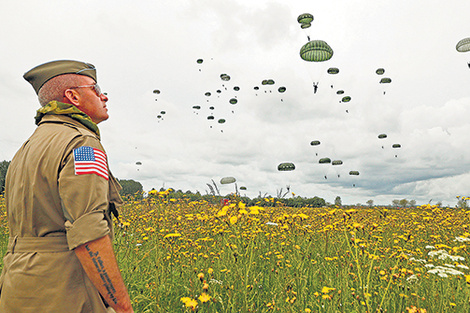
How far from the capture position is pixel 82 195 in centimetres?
131

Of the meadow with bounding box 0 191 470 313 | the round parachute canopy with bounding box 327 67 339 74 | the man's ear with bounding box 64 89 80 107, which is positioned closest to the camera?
the man's ear with bounding box 64 89 80 107

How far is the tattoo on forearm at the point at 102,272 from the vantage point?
130 cm

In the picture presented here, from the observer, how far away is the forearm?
130 centimetres

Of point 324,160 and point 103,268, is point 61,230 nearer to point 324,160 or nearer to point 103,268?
point 103,268

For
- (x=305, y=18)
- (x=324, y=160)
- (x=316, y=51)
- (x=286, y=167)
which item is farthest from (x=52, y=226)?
(x=324, y=160)

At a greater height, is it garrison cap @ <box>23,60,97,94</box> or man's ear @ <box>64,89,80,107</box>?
garrison cap @ <box>23,60,97,94</box>

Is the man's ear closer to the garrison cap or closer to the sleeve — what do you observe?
the garrison cap

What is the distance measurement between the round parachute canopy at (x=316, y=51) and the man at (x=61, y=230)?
15329 mm

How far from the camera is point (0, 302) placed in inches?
59.7

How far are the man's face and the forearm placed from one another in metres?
0.91

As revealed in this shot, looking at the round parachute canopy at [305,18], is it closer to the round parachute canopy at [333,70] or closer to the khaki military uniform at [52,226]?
the round parachute canopy at [333,70]

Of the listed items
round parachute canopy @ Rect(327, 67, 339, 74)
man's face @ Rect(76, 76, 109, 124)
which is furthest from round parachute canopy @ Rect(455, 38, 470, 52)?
man's face @ Rect(76, 76, 109, 124)

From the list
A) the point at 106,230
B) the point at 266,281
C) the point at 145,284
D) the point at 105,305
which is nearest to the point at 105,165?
the point at 106,230

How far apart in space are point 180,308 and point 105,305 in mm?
1943
